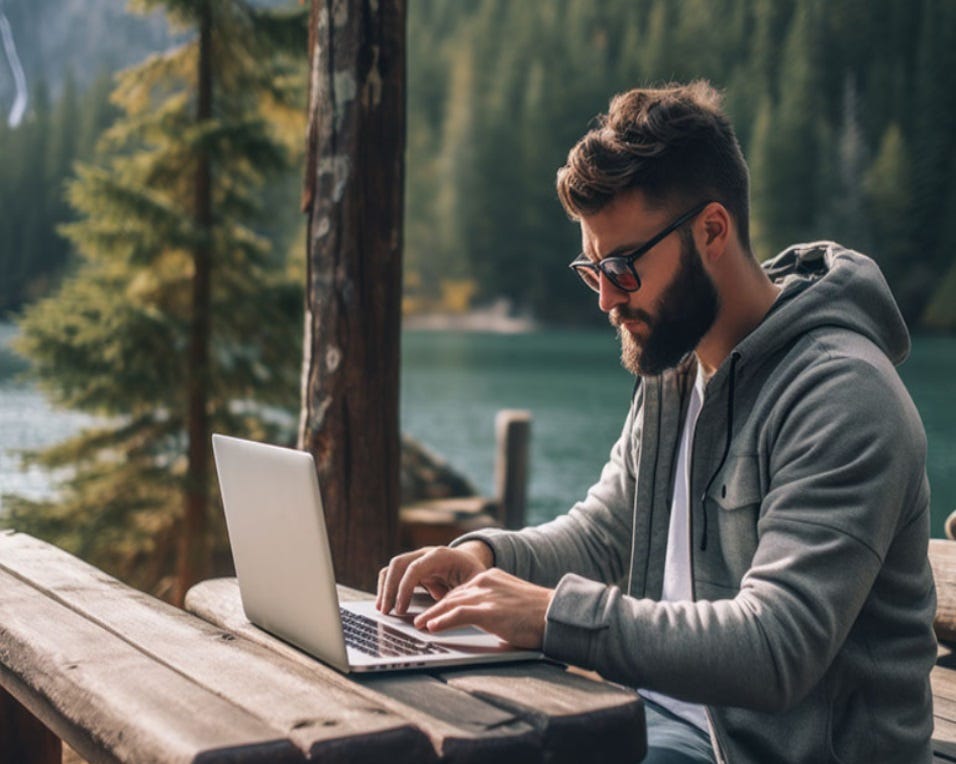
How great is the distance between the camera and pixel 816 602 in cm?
168

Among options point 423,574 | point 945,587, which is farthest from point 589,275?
point 945,587

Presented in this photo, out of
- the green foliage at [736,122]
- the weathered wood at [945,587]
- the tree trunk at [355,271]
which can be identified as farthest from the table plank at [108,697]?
the green foliage at [736,122]

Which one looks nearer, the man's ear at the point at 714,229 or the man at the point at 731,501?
the man at the point at 731,501

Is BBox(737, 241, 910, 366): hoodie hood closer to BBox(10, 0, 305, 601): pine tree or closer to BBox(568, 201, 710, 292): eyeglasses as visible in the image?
BBox(568, 201, 710, 292): eyeglasses

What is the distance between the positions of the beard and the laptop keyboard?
2.04ft

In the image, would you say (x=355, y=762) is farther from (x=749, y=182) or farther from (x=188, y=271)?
(x=188, y=271)

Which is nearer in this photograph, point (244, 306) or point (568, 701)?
point (568, 701)

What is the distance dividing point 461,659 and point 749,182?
3.07ft

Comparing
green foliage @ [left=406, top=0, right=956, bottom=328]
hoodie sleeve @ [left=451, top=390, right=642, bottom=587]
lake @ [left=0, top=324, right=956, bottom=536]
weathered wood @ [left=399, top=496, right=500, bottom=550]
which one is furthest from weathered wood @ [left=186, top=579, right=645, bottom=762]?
green foliage @ [left=406, top=0, right=956, bottom=328]

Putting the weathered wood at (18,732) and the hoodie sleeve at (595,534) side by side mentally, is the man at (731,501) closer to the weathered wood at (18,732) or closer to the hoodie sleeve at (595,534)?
the hoodie sleeve at (595,534)

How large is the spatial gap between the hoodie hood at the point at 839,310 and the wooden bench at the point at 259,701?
2.02ft

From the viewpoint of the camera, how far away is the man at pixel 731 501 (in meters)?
Answer: 1.69

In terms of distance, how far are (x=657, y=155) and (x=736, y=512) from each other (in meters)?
0.57

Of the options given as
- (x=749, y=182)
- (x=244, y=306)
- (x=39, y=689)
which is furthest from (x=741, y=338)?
(x=244, y=306)
